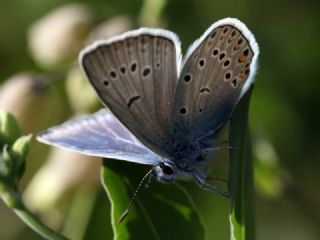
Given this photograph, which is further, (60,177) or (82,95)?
(60,177)

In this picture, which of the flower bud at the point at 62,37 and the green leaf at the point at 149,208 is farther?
the flower bud at the point at 62,37

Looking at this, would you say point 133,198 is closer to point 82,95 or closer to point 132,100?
point 132,100

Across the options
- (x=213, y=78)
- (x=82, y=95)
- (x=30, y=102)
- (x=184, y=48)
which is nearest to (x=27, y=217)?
(x=213, y=78)

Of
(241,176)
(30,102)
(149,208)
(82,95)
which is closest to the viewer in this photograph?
(241,176)

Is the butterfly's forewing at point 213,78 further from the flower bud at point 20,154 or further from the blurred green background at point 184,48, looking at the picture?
the blurred green background at point 184,48

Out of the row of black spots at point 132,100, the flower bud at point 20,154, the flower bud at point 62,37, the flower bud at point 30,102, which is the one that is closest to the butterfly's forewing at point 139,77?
the row of black spots at point 132,100

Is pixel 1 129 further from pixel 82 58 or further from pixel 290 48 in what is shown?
pixel 290 48

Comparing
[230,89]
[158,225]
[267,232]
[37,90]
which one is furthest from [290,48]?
[158,225]
